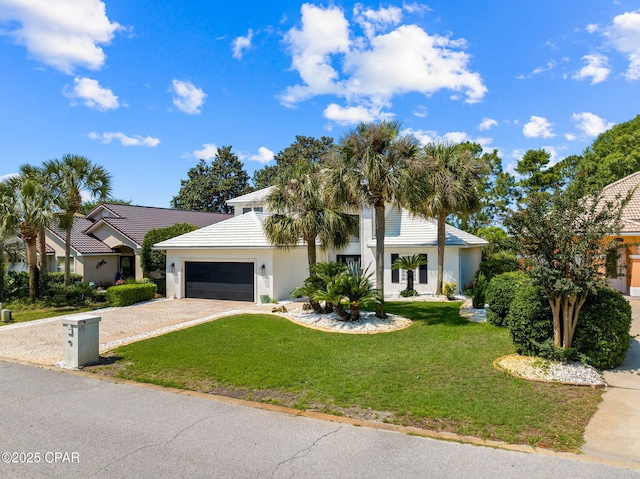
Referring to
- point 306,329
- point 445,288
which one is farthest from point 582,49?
point 306,329

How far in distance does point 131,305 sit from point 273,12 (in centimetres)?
1435

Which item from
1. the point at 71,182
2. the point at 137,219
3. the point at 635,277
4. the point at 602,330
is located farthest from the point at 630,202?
the point at 137,219

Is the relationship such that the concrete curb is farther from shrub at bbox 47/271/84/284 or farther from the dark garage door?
shrub at bbox 47/271/84/284

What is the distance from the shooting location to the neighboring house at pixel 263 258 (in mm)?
19406

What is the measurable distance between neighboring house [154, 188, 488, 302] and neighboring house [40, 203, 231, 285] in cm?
627

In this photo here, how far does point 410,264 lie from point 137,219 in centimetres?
2048

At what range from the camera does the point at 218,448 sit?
5.17 metres

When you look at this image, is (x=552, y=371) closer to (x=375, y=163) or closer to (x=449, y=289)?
(x=375, y=163)

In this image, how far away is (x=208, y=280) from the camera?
20844 millimetres

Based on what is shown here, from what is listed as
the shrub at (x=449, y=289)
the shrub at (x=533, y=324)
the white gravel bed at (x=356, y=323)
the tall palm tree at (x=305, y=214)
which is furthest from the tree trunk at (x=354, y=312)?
the shrub at (x=449, y=289)

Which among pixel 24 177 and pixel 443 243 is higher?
pixel 24 177

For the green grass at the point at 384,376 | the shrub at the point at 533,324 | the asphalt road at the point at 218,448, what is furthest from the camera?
the shrub at the point at 533,324

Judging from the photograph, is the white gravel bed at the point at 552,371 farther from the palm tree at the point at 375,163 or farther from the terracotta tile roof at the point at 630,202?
the terracotta tile roof at the point at 630,202

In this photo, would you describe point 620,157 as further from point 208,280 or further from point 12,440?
point 12,440
